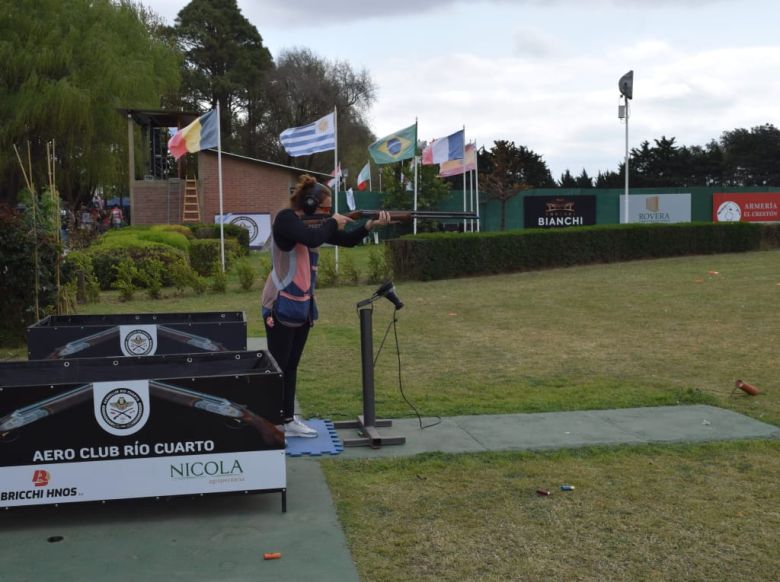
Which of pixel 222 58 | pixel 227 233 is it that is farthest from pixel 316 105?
pixel 227 233

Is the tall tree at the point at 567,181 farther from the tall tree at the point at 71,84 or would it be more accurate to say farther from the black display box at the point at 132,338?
the black display box at the point at 132,338

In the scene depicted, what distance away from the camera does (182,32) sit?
62.1 meters

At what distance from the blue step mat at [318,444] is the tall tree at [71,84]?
2795 centimetres

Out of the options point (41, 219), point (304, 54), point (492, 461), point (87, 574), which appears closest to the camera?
point (87, 574)

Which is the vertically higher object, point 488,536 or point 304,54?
point 304,54

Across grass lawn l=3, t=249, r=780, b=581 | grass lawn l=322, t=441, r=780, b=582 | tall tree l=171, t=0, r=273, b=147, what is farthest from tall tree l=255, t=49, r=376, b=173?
grass lawn l=322, t=441, r=780, b=582

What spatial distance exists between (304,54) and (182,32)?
29.6ft

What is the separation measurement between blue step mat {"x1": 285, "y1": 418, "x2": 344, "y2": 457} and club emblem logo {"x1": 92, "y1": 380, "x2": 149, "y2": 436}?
1.57 meters

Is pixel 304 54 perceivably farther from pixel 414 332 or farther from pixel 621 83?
→ pixel 414 332

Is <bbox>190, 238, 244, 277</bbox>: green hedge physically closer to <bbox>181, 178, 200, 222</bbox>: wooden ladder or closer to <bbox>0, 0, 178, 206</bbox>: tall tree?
<bbox>181, 178, 200, 222</bbox>: wooden ladder

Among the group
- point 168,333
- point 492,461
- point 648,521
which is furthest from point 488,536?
point 168,333

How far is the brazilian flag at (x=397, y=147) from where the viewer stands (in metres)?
21.1

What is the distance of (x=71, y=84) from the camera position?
1249 inches

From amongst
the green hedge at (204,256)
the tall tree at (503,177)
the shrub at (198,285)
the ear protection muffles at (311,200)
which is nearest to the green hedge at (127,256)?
the shrub at (198,285)
